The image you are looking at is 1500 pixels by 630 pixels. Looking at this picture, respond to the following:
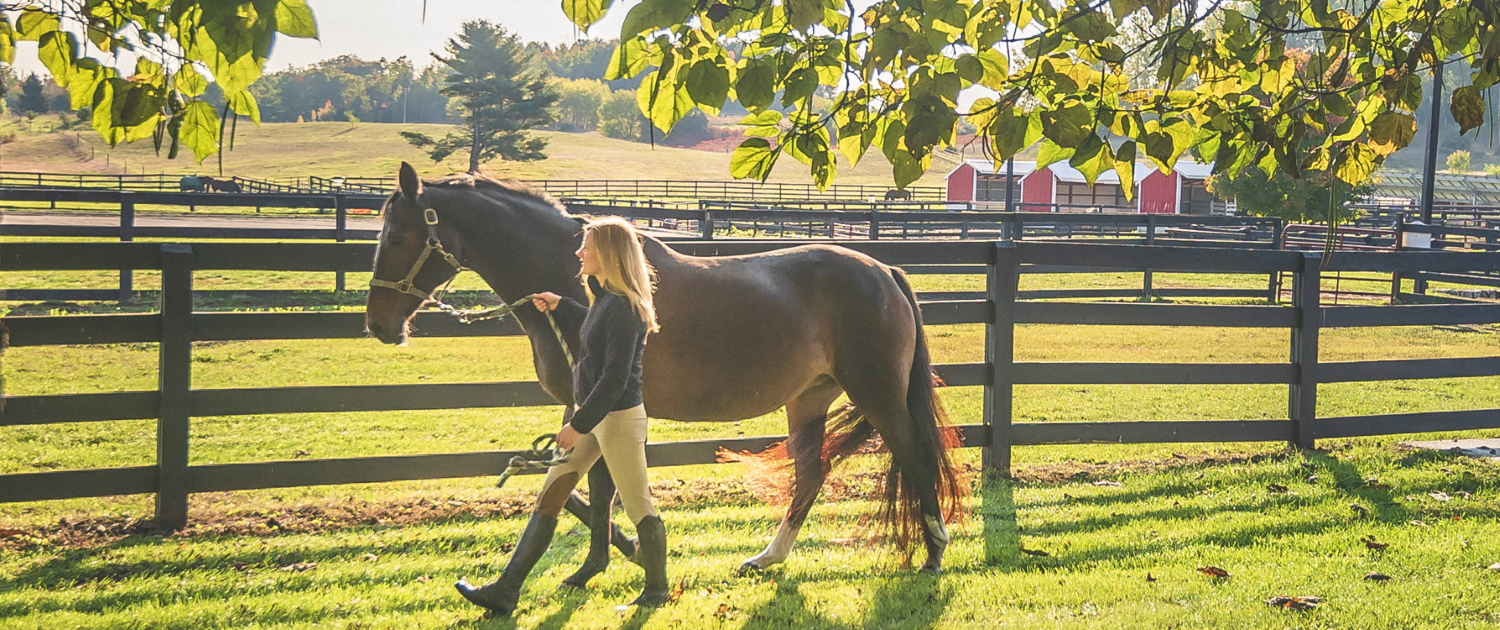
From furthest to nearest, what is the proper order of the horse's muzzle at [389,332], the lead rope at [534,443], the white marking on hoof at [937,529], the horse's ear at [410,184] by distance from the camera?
1. the white marking on hoof at [937,529]
2. the horse's muzzle at [389,332]
3. the horse's ear at [410,184]
4. the lead rope at [534,443]

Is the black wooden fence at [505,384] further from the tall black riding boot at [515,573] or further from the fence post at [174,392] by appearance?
the tall black riding boot at [515,573]

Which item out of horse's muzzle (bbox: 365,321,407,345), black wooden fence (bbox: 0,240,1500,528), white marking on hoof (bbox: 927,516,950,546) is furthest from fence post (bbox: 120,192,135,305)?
white marking on hoof (bbox: 927,516,950,546)

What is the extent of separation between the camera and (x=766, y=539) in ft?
17.6

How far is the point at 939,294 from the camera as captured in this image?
16391mm

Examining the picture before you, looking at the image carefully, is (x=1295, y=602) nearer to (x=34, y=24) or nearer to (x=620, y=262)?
(x=620, y=262)

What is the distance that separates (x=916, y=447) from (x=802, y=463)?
1.70 ft

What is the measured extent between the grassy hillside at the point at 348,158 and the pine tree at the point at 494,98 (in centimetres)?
312

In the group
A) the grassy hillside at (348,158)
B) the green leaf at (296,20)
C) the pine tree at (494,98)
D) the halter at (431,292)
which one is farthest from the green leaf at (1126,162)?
the grassy hillside at (348,158)

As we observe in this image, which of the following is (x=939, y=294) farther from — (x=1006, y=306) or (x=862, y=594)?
(x=862, y=594)

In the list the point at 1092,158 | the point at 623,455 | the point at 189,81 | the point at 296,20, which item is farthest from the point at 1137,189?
the point at 296,20

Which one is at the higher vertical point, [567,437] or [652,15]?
[652,15]

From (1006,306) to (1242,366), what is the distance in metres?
1.83

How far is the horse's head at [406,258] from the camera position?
14.4 ft

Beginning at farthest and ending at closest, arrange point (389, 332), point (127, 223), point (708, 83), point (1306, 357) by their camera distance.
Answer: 1. point (127, 223)
2. point (1306, 357)
3. point (389, 332)
4. point (708, 83)
